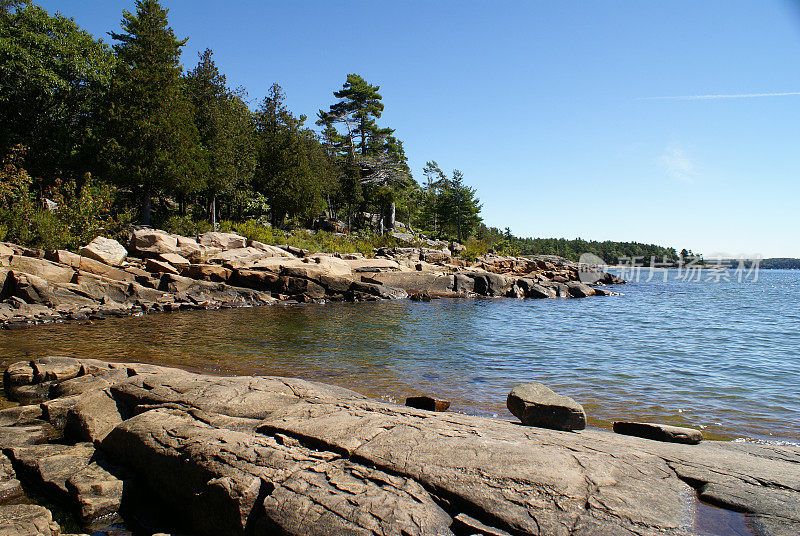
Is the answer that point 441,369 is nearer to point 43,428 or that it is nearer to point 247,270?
point 43,428

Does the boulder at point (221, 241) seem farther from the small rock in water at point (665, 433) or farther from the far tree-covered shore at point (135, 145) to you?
the small rock in water at point (665, 433)

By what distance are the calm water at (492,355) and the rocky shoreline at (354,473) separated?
9.02 ft

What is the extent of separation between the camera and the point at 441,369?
35.9ft

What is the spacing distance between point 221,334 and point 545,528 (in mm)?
13231

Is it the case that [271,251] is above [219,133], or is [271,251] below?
below

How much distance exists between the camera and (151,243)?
23.9 meters

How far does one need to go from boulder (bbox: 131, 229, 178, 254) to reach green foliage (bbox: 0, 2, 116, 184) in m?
10.0

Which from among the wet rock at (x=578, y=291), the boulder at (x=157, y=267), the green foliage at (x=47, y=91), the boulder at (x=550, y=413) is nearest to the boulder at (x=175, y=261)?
the boulder at (x=157, y=267)

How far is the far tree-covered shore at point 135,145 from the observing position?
25609 mm

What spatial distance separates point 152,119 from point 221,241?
8870mm

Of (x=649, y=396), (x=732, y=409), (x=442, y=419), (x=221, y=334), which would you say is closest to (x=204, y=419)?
(x=442, y=419)

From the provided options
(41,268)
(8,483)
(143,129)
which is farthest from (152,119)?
(8,483)

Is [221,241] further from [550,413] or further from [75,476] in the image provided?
[550,413]

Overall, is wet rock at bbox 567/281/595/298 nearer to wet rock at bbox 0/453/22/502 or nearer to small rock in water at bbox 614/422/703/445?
small rock in water at bbox 614/422/703/445
